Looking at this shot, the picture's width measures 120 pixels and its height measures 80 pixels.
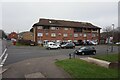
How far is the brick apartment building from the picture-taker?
59.0 m

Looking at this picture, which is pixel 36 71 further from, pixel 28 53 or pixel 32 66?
pixel 28 53

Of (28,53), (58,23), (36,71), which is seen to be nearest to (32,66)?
(36,71)

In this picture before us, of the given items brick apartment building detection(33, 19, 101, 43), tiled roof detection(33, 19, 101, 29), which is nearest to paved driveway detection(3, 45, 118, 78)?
brick apartment building detection(33, 19, 101, 43)

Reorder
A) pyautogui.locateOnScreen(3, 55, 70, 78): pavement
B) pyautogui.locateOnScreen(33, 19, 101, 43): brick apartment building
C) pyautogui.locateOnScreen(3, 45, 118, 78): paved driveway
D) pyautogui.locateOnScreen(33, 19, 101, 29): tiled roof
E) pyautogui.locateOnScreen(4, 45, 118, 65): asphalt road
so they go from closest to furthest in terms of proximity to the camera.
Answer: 1. pyautogui.locateOnScreen(3, 55, 70, 78): pavement
2. pyautogui.locateOnScreen(3, 45, 118, 78): paved driveway
3. pyautogui.locateOnScreen(4, 45, 118, 65): asphalt road
4. pyautogui.locateOnScreen(33, 19, 101, 43): brick apartment building
5. pyautogui.locateOnScreen(33, 19, 101, 29): tiled roof

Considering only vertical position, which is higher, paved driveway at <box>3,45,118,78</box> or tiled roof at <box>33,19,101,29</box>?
tiled roof at <box>33,19,101,29</box>

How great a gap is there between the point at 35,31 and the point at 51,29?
5.83m

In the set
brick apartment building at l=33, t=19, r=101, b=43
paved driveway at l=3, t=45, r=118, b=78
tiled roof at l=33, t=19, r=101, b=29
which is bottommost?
paved driveway at l=3, t=45, r=118, b=78

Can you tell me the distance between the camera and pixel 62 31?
6353 centimetres

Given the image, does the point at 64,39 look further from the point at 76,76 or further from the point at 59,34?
the point at 76,76

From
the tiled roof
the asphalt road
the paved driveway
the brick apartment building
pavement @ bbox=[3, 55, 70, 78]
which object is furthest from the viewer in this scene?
the tiled roof

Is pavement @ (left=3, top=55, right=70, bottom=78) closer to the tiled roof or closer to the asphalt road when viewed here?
the asphalt road

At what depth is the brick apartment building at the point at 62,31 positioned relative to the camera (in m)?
59.0

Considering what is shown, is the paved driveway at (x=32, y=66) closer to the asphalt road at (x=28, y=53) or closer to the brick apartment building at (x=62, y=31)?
the asphalt road at (x=28, y=53)

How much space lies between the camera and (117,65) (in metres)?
14.3
